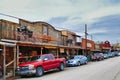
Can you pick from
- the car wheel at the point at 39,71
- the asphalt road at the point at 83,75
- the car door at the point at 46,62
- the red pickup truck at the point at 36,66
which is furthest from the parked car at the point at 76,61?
the car wheel at the point at 39,71

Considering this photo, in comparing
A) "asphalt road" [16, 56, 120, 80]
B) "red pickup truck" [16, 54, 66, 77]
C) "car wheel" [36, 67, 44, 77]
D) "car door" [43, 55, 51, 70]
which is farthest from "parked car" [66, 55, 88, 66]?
"car wheel" [36, 67, 44, 77]

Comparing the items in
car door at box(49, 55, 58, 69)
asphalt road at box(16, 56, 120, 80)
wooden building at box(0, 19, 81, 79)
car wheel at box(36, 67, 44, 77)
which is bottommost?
asphalt road at box(16, 56, 120, 80)

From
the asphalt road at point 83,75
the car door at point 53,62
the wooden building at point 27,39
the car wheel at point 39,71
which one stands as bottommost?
the asphalt road at point 83,75

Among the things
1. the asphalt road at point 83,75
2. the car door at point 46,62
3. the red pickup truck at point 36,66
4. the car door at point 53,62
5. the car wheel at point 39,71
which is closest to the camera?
the asphalt road at point 83,75

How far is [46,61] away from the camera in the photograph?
77.0 ft

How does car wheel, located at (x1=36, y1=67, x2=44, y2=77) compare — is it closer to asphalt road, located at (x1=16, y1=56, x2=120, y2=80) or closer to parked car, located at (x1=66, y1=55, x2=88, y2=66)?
asphalt road, located at (x1=16, y1=56, x2=120, y2=80)

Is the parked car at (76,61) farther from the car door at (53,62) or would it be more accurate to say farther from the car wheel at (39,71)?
the car wheel at (39,71)

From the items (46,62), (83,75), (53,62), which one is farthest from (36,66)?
(83,75)

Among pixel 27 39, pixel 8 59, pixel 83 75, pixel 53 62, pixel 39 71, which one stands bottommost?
pixel 83 75

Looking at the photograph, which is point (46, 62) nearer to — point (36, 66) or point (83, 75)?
point (36, 66)

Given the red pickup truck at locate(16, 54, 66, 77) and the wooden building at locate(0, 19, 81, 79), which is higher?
the wooden building at locate(0, 19, 81, 79)

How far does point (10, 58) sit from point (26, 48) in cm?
493

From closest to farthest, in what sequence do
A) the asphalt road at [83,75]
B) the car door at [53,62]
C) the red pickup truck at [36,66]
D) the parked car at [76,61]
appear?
the asphalt road at [83,75]
the red pickup truck at [36,66]
the car door at [53,62]
the parked car at [76,61]

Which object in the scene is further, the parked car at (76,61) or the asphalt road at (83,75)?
the parked car at (76,61)
